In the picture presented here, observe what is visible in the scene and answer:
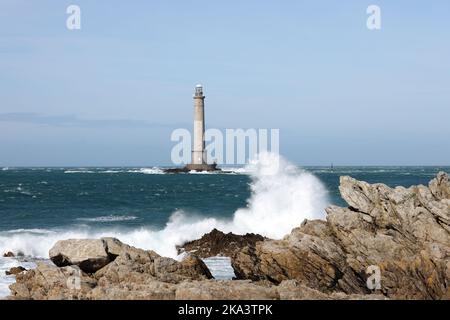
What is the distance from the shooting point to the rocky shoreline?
13.5m

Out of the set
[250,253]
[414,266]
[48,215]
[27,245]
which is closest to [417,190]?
[414,266]

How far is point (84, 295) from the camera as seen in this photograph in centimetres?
1336

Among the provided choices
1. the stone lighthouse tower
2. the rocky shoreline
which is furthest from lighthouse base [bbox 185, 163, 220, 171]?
the rocky shoreline

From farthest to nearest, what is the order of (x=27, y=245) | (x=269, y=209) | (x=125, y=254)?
1. (x=269, y=209)
2. (x=27, y=245)
3. (x=125, y=254)

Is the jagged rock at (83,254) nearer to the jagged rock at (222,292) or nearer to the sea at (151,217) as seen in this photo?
the sea at (151,217)

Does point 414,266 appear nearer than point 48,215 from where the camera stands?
Yes

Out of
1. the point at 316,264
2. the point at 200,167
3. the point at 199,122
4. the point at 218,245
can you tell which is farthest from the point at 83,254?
the point at 200,167

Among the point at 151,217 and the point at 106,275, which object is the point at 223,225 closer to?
the point at 151,217

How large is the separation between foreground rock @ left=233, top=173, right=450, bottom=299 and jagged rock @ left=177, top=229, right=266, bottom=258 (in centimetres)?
618

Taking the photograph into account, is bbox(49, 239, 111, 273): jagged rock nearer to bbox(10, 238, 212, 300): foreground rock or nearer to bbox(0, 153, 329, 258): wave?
bbox(10, 238, 212, 300): foreground rock

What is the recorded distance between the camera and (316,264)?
18359 millimetres

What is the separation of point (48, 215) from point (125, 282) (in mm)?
30842

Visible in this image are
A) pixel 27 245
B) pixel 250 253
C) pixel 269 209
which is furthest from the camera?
pixel 269 209
